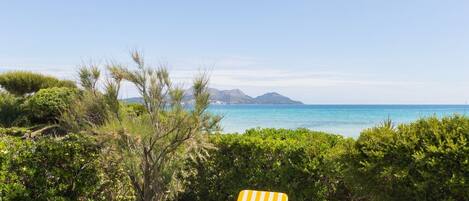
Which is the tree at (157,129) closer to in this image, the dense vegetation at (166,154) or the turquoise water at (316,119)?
the dense vegetation at (166,154)

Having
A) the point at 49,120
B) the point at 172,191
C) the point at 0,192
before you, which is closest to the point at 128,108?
the point at 172,191

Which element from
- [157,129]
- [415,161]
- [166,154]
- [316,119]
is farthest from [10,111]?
[316,119]

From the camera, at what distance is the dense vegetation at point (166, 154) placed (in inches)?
179

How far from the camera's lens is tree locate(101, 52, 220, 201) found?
17.5 ft

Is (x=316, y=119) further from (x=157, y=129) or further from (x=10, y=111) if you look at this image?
(x=157, y=129)

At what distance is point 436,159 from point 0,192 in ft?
16.6

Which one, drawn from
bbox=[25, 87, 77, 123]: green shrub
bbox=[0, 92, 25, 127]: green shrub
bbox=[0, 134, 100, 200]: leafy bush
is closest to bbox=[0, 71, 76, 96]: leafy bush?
bbox=[0, 92, 25, 127]: green shrub

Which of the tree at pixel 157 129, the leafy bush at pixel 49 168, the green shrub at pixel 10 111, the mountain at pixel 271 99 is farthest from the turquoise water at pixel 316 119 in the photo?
the mountain at pixel 271 99

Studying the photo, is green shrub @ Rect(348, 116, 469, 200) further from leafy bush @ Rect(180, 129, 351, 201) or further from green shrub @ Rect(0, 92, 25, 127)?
→ green shrub @ Rect(0, 92, 25, 127)

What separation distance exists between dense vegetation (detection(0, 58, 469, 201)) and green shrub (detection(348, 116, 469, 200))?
0.01 meters

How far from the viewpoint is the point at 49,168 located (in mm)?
5520

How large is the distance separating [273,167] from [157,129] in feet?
5.49

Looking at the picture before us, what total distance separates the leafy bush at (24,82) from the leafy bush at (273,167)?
16.2 metres

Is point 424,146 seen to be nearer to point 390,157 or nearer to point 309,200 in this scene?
point 390,157
